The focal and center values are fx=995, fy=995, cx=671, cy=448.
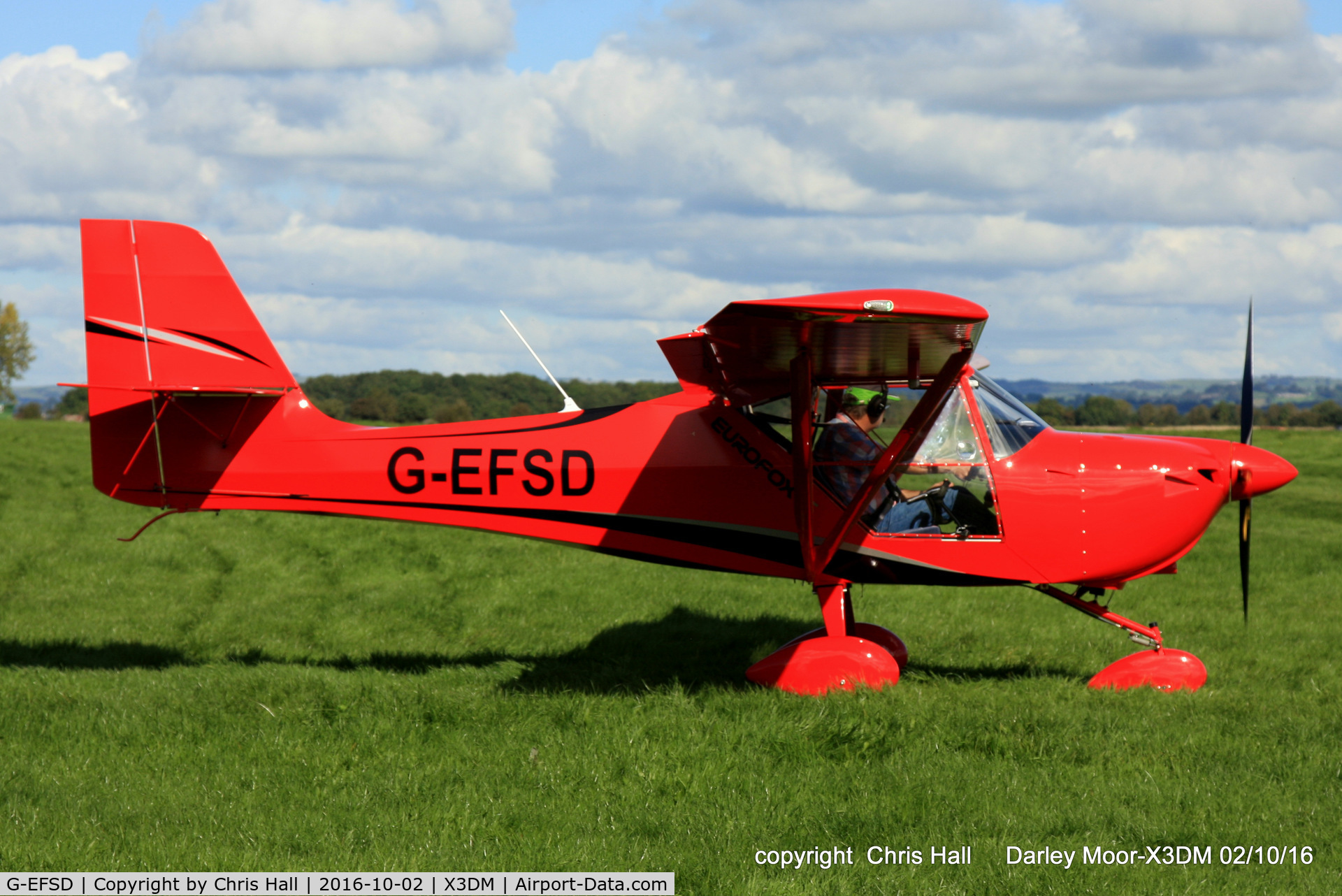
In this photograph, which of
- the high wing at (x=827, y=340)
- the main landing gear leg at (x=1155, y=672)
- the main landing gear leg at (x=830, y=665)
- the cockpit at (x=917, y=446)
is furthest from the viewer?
the cockpit at (x=917, y=446)

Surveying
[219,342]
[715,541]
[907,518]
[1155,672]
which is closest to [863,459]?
[907,518]

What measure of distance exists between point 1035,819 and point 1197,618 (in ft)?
19.6

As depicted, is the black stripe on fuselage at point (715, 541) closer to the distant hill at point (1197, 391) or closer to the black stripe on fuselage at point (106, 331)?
the black stripe on fuselage at point (106, 331)

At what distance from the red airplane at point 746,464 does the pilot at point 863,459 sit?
0.02 meters

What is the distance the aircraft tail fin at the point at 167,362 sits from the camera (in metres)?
8.19

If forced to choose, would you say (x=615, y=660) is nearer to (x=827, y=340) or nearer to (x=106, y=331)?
(x=827, y=340)

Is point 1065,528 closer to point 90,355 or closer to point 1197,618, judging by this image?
point 1197,618

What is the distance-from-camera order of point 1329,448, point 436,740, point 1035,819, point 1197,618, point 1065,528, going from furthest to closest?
point 1329,448 → point 1197,618 → point 1065,528 → point 436,740 → point 1035,819

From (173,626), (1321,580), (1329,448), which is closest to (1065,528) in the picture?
(1321,580)

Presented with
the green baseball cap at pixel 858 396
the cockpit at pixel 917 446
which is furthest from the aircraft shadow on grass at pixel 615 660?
the green baseball cap at pixel 858 396

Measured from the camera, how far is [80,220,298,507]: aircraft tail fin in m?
8.19

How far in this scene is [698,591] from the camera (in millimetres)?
11453

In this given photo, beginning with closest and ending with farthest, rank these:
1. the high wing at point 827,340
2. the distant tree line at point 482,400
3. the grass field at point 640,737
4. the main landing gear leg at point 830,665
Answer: the grass field at point 640,737
the high wing at point 827,340
the main landing gear leg at point 830,665
the distant tree line at point 482,400

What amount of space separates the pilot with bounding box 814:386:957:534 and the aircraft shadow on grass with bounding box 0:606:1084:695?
4.21ft
